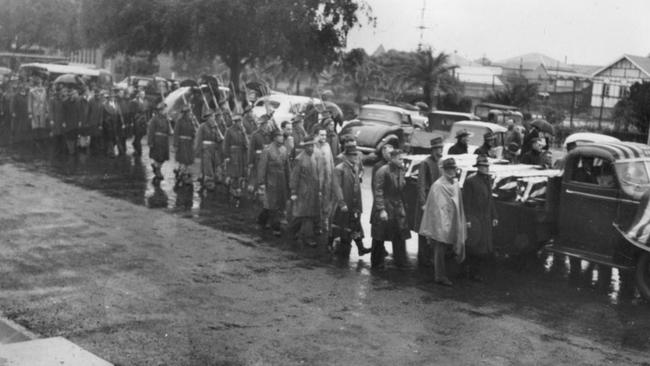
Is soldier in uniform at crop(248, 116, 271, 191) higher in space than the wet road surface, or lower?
higher

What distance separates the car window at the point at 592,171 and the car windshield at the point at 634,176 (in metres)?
0.18

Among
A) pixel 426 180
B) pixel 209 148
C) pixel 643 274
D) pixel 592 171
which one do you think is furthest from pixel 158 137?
pixel 643 274

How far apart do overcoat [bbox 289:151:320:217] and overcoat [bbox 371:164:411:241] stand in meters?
1.42

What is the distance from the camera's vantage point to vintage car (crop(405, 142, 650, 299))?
1091cm

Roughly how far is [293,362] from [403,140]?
1904 centimetres

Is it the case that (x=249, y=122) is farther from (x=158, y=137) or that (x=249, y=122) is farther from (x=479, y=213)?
(x=479, y=213)

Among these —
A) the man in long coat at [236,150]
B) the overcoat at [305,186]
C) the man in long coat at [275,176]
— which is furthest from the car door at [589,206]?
the man in long coat at [236,150]

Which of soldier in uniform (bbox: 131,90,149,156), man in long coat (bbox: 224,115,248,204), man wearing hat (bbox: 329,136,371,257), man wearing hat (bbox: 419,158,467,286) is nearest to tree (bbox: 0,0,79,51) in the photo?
soldier in uniform (bbox: 131,90,149,156)

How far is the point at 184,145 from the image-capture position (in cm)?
1788

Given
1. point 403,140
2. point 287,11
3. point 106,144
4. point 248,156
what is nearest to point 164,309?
point 248,156

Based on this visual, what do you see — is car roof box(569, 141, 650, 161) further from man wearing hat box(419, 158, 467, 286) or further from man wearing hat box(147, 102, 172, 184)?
man wearing hat box(147, 102, 172, 184)

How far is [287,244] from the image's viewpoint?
1297 cm

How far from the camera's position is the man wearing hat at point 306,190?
1282 centimetres

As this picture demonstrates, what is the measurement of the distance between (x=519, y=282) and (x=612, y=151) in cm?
→ 205
